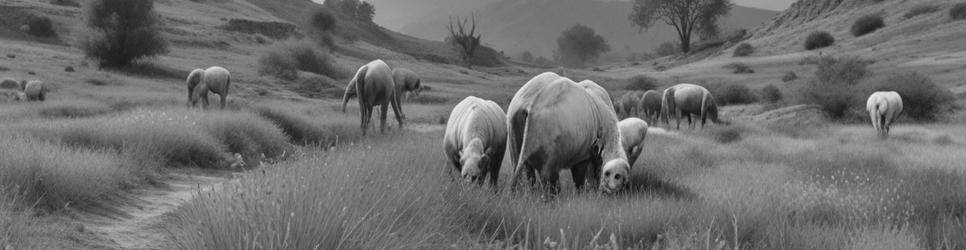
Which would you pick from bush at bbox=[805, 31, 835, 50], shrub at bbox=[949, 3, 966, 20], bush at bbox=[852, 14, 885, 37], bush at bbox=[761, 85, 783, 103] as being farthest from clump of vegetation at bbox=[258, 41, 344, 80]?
shrub at bbox=[949, 3, 966, 20]

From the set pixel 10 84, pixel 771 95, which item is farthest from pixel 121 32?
pixel 771 95

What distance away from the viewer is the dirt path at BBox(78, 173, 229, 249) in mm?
5918

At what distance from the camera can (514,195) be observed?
6.88m

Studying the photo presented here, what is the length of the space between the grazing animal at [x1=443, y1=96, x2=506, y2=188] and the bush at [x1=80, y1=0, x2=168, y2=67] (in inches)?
1195

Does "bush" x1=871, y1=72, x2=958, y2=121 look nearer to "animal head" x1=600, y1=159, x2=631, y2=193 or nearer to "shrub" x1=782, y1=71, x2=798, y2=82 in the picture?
"shrub" x1=782, y1=71, x2=798, y2=82

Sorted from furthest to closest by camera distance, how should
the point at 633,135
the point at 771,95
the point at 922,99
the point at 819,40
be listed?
1. the point at 819,40
2. the point at 771,95
3. the point at 922,99
4. the point at 633,135

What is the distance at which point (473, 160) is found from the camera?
6.68 metres

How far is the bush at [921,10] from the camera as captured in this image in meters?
53.5

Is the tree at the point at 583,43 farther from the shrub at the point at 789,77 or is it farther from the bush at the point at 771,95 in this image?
the bush at the point at 771,95

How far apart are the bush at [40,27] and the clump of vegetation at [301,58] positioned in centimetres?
1414

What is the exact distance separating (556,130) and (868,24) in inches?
2203

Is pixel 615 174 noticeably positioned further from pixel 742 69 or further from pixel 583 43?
pixel 583 43

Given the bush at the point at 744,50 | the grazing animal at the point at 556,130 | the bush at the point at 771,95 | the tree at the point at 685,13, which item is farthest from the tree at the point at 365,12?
the grazing animal at the point at 556,130

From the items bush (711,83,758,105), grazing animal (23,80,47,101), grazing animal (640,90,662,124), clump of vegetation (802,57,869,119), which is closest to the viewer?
grazing animal (23,80,47,101)
